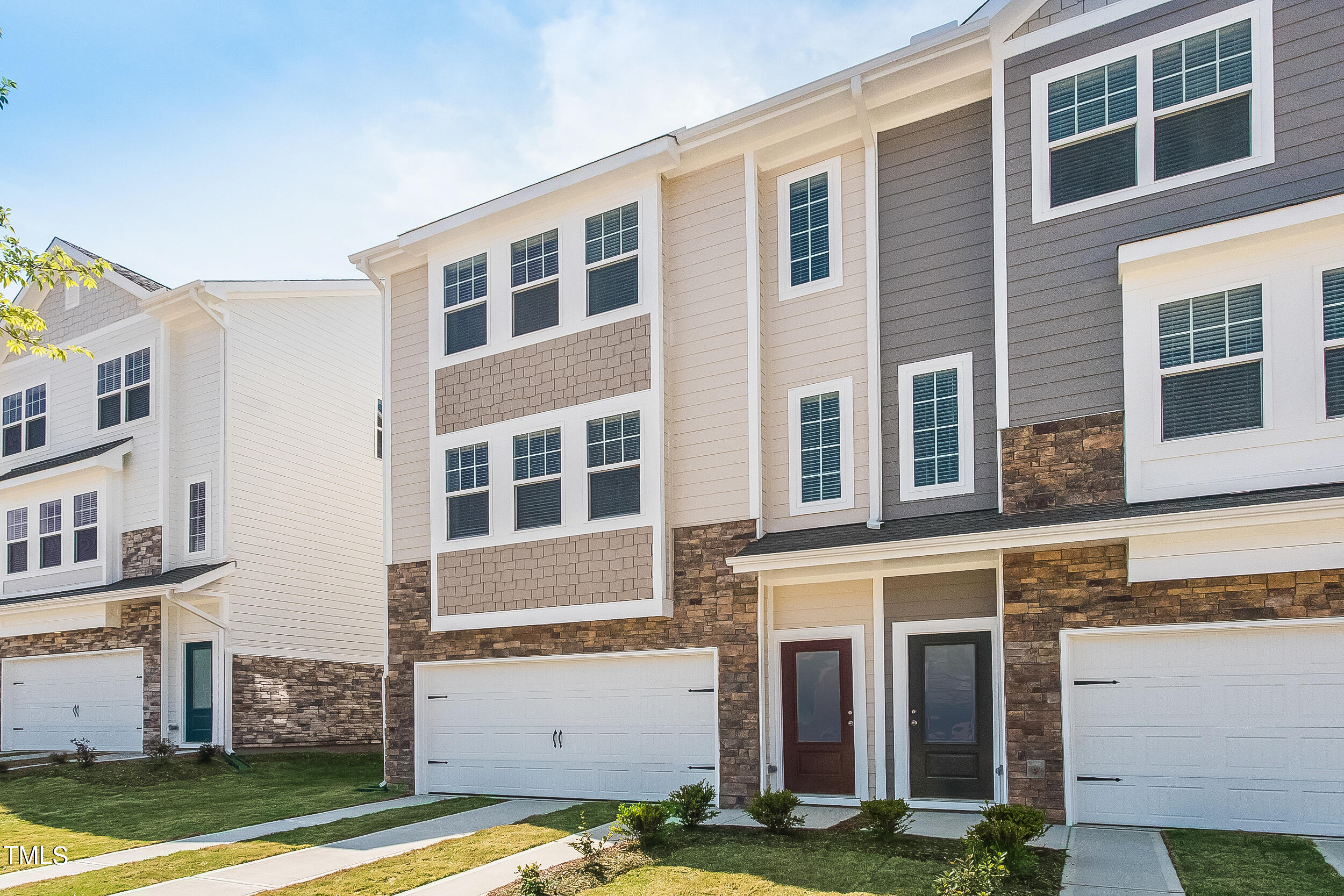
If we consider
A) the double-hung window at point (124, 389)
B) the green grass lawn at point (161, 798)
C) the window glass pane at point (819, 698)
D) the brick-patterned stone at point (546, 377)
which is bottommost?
the green grass lawn at point (161, 798)

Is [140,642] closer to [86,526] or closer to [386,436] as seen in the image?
[86,526]

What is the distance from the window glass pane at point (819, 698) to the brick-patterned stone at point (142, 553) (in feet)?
43.6

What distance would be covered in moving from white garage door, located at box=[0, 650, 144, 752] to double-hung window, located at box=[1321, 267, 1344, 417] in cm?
1949

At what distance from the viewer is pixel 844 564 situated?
1235 cm

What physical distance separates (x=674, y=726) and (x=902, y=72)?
27.6 ft

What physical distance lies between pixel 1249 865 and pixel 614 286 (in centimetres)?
976

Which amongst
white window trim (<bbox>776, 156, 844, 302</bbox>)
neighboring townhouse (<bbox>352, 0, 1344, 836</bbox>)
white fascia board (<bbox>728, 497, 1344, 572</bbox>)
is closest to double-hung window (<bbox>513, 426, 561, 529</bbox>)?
neighboring townhouse (<bbox>352, 0, 1344, 836</bbox>)

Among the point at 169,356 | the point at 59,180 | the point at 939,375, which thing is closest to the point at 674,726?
the point at 939,375

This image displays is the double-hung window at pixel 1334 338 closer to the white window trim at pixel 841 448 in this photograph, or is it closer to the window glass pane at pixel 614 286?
the white window trim at pixel 841 448

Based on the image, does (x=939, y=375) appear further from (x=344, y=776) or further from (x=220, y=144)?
(x=344, y=776)

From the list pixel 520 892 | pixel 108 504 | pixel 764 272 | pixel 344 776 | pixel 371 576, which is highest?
pixel 764 272

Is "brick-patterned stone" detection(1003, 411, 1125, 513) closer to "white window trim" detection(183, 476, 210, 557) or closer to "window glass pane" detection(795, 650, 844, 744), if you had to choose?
"window glass pane" detection(795, 650, 844, 744)

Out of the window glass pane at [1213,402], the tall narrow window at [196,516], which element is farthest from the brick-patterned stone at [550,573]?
the tall narrow window at [196,516]

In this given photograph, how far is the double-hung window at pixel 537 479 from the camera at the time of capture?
14.6m
